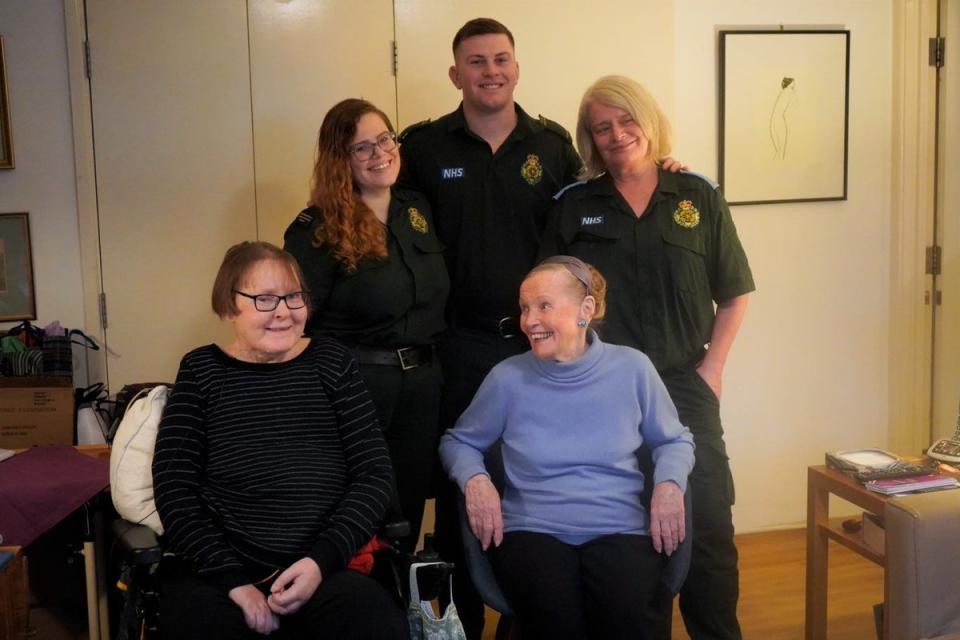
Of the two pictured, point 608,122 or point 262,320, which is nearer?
point 262,320

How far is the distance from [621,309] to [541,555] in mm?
723

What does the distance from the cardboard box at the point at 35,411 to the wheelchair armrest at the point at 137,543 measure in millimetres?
956

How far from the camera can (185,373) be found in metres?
2.08

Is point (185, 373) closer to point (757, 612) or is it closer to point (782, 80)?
point (757, 612)

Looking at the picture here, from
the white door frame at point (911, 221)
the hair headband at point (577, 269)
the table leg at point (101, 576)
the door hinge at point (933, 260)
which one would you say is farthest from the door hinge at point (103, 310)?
the door hinge at point (933, 260)

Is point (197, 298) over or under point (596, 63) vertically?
under

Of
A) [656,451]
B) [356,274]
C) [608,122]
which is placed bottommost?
[656,451]

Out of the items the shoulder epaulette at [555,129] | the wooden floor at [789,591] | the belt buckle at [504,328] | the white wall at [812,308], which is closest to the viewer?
the belt buckle at [504,328]

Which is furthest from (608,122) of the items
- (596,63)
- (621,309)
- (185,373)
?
(185,373)

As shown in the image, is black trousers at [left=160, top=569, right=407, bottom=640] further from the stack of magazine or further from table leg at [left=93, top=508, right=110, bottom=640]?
the stack of magazine

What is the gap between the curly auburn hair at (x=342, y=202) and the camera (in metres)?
2.41

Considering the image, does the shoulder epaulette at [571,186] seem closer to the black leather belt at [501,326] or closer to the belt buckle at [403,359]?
the black leather belt at [501,326]

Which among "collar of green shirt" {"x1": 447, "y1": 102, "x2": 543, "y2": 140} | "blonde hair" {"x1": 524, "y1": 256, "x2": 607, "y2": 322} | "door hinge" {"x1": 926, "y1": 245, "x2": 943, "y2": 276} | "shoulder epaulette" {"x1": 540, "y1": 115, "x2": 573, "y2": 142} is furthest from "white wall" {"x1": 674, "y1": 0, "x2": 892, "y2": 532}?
"blonde hair" {"x1": 524, "y1": 256, "x2": 607, "y2": 322}

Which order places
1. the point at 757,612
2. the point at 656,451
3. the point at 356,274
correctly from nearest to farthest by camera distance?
the point at 656,451
the point at 356,274
the point at 757,612
